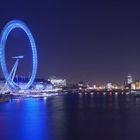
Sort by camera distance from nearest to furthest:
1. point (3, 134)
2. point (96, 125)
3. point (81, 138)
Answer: point (81, 138), point (3, 134), point (96, 125)

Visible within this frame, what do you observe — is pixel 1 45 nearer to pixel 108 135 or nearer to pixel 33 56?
pixel 33 56

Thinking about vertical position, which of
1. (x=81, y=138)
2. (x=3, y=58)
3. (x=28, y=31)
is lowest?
(x=81, y=138)

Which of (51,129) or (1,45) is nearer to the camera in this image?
(51,129)

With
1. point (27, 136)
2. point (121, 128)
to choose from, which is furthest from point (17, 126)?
point (121, 128)

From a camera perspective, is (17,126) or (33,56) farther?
(33,56)

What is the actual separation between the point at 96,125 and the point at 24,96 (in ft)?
203

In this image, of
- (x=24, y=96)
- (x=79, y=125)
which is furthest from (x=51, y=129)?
(x=24, y=96)

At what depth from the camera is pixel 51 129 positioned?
27.6 metres

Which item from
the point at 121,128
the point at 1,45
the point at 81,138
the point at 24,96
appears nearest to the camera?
the point at 81,138

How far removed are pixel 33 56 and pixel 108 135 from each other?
139 ft

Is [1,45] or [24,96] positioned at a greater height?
[1,45]

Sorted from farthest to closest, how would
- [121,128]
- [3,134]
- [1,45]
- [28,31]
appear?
[28,31] < [1,45] < [121,128] < [3,134]

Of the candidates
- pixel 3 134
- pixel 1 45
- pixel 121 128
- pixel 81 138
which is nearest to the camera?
pixel 81 138

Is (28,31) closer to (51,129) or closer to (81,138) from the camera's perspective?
(51,129)
